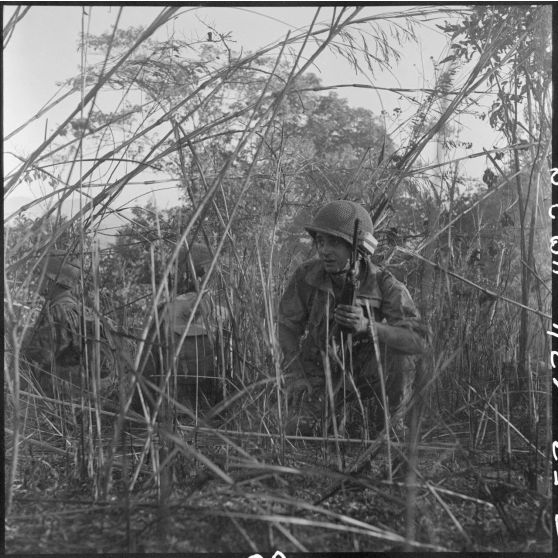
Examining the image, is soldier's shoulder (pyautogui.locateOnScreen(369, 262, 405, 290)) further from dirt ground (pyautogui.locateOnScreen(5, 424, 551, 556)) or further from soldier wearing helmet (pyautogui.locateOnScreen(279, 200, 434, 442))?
dirt ground (pyautogui.locateOnScreen(5, 424, 551, 556))

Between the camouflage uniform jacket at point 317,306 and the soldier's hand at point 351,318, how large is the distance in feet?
0.68

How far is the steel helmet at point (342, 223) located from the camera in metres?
2.12

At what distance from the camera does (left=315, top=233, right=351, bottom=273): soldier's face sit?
2.19 metres

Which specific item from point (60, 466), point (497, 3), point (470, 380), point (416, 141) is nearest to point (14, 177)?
point (60, 466)

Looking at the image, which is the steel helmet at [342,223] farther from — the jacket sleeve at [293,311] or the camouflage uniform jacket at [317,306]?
the jacket sleeve at [293,311]

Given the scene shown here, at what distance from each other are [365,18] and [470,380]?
3.33 ft

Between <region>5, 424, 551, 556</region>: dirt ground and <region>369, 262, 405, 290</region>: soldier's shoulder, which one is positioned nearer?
<region>5, 424, 551, 556</region>: dirt ground

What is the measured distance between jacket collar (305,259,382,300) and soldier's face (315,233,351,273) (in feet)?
0.27

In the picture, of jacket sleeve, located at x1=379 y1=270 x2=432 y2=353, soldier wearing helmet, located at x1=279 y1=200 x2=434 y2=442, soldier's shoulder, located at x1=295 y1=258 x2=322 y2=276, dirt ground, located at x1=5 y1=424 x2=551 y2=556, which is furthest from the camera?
soldier's shoulder, located at x1=295 y1=258 x2=322 y2=276

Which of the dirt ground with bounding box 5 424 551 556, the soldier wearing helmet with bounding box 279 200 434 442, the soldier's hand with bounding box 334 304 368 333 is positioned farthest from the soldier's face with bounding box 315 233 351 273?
the dirt ground with bounding box 5 424 551 556

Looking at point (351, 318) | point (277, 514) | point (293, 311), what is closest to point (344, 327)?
point (351, 318)

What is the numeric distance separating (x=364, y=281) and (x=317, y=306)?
0.18 m

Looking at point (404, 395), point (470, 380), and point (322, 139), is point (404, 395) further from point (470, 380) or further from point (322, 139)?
point (322, 139)

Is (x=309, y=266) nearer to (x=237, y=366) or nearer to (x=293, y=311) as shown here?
(x=293, y=311)
